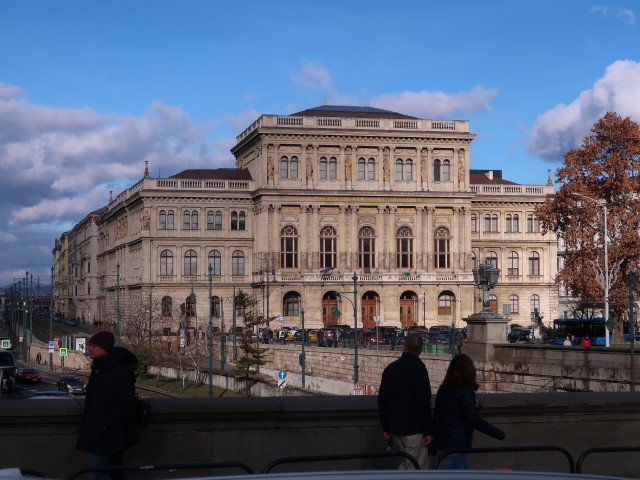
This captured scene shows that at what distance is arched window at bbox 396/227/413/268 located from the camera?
104 metres

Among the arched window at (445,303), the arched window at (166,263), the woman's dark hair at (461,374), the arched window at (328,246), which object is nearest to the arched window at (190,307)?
the arched window at (166,263)

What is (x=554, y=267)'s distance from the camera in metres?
112

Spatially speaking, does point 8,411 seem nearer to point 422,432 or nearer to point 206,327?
point 422,432

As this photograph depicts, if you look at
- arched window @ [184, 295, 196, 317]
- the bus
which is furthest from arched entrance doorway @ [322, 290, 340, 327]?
the bus

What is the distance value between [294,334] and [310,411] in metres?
75.4

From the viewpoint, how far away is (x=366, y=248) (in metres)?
103

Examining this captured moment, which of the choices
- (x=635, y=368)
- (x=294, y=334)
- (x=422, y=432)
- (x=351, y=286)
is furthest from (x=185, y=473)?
(x=351, y=286)

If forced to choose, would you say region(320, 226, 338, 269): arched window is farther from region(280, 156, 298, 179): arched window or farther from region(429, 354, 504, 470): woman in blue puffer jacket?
region(429, 354, 504, 470): woman in blue puffer jacket

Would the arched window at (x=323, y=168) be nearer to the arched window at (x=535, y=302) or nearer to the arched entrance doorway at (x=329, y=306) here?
the arched entrance doorway at (x=329, y=306)

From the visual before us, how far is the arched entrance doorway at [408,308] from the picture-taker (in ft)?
336

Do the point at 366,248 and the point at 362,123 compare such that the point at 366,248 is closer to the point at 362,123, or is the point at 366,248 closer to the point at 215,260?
the point at 362,123

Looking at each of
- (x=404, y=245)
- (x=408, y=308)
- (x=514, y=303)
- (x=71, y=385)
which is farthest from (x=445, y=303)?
(x=71, y=385)

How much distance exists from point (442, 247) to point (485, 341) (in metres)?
61.2

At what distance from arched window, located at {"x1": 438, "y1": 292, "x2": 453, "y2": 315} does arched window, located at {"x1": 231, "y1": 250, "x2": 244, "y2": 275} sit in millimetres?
19304
